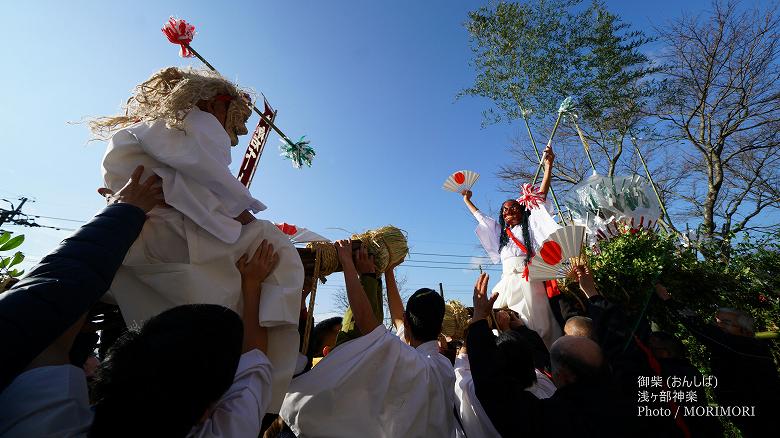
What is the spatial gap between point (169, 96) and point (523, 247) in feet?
12.2

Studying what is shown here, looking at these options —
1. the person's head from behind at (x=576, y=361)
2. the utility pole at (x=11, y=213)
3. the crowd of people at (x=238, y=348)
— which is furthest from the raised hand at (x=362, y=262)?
the utility pole at (x=11, y=213)

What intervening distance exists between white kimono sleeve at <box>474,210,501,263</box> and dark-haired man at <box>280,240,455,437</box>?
9.57 feet

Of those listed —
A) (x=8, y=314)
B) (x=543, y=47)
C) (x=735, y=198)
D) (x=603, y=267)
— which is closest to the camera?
(x=8, y=314)

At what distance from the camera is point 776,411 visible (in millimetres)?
3191

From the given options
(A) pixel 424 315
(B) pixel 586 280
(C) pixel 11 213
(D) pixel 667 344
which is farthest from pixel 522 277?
(C) pixel 11 213

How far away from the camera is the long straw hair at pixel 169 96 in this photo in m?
1.90

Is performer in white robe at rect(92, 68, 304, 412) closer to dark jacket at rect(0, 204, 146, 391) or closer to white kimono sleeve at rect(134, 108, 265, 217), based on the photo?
white kimono sleeve at rect(134, 108, 265, 217)

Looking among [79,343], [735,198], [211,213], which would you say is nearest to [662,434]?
[211,213]

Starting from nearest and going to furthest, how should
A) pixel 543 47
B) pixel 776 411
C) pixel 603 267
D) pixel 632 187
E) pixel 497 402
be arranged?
pixel 497 402, pixel 776 411, pixel 603 267, pixel 632 187, pixel 543 47

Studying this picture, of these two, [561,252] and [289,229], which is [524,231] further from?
[289,229]

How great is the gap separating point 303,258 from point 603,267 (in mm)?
2751

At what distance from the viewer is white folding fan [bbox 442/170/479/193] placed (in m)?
5.85

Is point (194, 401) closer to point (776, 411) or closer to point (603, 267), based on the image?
point (603, 267)

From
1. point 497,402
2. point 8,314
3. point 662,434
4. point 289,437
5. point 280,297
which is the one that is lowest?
point 289,437
